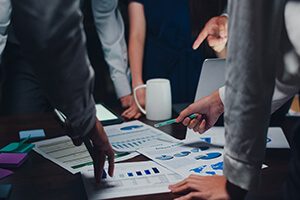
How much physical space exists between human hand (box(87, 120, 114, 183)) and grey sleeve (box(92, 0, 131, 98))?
100 cm

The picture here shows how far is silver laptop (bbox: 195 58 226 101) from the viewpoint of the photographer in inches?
50.0

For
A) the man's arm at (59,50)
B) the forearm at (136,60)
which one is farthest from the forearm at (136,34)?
the man's arm at (59,50)

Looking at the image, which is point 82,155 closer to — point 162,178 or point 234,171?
point 162,178

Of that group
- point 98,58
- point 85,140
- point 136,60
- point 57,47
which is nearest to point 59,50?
point 57,47

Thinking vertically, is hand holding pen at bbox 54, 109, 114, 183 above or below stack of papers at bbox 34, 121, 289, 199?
above

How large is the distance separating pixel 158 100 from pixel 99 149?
53cm

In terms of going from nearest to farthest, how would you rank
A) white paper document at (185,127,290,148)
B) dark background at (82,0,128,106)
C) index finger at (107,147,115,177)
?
index finger at (107,147,115,177) → white paper document at (185,127,290,148) → dark background at (82,0,128,106)

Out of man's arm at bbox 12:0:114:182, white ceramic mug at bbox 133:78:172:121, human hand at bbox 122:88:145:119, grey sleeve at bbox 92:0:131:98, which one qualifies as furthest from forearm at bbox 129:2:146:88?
man's arm at bbox 12:0:114:182

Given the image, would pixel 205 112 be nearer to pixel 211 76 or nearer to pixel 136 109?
pixel 211 76

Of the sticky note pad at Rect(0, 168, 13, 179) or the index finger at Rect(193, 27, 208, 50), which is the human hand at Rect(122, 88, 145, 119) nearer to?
the index finger at Rect(193, 27, 208, 50)

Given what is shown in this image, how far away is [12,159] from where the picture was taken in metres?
1.13

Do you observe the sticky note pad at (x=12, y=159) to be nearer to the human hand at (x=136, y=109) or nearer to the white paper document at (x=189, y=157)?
the white paper document at (x=189, y=157)

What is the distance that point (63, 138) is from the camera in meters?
1.33

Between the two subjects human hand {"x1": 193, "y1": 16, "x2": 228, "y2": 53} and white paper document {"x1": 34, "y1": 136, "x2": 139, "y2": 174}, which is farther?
human hand {"x1": 193, "y1": 16, "x2": 228, "y2": 53}
